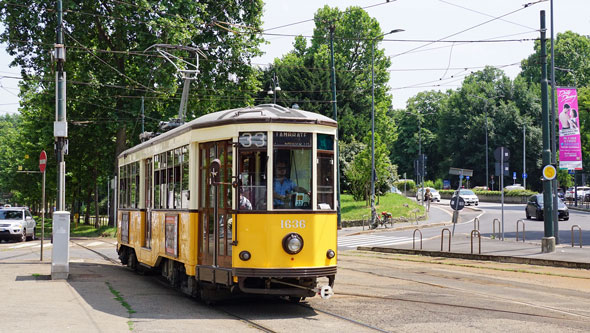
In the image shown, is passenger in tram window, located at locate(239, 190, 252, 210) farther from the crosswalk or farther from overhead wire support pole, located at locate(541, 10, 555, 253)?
the crosswalk

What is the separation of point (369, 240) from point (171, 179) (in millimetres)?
18179

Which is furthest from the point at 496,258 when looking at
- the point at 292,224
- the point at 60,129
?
the point at 60,129

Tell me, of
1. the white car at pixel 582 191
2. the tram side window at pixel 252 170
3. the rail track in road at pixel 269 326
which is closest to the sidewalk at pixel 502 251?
the rail track in road at pixel 269 326

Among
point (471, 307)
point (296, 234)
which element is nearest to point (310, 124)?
point (296, 234)

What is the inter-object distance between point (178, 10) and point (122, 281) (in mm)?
20313

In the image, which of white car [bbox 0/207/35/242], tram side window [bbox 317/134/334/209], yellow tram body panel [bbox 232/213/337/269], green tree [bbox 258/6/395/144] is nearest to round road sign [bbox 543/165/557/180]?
tram side window [bbox 317/134/334/209]

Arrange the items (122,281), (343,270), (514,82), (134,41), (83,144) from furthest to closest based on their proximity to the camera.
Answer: (514,82) → (83,144) → (134,41) → (343,270) → (122,281)

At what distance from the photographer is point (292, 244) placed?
10273 mm

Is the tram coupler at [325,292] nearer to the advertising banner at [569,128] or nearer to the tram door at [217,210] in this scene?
the tram door at [217,210]

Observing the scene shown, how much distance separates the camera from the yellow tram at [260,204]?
33.8 feet

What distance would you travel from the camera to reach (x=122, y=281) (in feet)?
50.2

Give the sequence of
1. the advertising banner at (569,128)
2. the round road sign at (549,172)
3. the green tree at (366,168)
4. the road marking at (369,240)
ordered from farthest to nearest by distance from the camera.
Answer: the green tree at (366,168), the road marking at (369,240), the advertising banner at (569,128), the round road sign at (549,172)

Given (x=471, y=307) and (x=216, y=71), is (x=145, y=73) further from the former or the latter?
(x=471, y=307)

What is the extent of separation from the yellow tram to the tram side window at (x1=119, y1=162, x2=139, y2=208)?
5.18 meters
